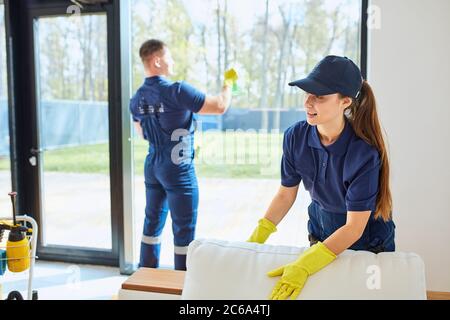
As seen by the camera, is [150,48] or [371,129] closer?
[371,129]

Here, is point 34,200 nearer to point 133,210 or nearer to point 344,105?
point 133,210

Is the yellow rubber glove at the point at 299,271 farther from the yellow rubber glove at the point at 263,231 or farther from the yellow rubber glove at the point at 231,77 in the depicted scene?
the yellow rubber glove at the point at 231,77

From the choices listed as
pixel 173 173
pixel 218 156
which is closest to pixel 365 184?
pixel 173 173

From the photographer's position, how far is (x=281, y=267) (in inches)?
43.3

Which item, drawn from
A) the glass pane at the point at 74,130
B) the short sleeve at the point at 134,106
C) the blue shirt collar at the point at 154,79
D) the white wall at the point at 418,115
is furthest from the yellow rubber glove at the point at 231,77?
the glass pane at the point at 74,130

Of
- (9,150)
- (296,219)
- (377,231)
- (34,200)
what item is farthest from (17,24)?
(377,231)

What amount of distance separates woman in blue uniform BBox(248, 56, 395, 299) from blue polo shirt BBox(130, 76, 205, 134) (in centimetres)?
105

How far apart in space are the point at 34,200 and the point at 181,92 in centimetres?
151

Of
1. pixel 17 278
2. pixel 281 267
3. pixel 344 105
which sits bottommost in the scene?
pixel 17 278

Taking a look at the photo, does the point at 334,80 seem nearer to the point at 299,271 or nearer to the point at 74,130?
the point at 299,271

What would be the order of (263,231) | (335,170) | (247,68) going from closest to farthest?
(335,170), (263,231), (247,68)

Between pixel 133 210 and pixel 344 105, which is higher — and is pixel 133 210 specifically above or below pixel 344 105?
below

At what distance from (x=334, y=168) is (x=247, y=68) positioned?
1641 mm

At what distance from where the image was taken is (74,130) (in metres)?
3.01
